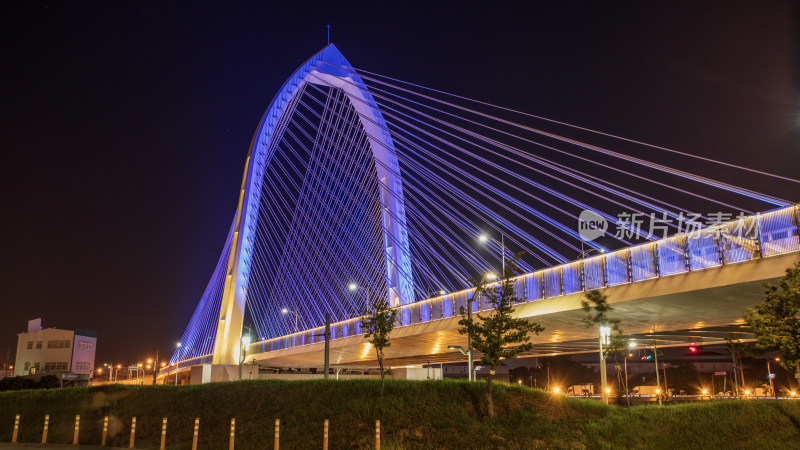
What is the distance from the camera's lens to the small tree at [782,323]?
1260 cm

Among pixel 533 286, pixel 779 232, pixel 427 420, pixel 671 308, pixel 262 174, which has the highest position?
pixel 262 174

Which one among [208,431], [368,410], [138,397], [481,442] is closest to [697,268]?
[481,442]

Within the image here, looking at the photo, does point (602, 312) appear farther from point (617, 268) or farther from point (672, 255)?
point (672, 255)

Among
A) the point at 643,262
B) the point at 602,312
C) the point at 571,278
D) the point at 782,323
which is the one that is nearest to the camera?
the point at 782,323

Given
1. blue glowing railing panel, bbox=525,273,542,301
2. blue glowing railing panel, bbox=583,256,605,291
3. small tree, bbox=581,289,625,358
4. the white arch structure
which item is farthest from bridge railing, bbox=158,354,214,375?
small tree, bbox=581,289,625,358

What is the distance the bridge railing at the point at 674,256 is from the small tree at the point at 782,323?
2.80 feet

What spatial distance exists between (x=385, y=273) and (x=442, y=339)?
7062mm

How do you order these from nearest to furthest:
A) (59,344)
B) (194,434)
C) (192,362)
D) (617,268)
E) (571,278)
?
(194,434), (617,268), (571,278), (192,362), (59,344)

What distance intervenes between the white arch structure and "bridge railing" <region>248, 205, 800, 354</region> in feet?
37.3

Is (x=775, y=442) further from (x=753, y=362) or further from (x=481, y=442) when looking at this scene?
(x=753, y=362)

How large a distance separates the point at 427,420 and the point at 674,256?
24.6ft

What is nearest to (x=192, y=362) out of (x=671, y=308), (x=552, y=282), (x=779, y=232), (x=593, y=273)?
(x=552, y=282)

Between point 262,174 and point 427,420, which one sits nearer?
point 427,420

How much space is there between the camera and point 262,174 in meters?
39.4
